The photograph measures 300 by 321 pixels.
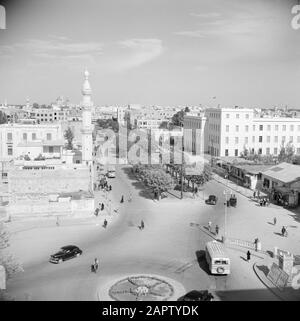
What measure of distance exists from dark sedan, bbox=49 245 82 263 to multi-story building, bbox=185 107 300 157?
62.4ft

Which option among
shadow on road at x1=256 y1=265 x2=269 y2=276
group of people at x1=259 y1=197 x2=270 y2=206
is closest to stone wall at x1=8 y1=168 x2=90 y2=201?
group of people at x1=259 y1=197 x2=270 y2=206

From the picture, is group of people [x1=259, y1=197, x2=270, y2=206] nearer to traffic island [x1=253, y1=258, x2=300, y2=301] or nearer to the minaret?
traffic island [x1=253, y1=258, x2=300, y2=301]

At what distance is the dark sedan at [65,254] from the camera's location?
420 inches

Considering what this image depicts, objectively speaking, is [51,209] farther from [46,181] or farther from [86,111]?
[86,111]

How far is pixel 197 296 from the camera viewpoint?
843cm

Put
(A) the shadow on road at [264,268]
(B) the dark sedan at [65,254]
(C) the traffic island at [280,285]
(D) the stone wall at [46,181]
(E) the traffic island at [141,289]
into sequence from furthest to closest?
1. (D) the stone wall at [46,181]
2. (B) the dark sedan at [65,254]
3. (A) the shadow on road at [264,268]
4. (C) the traffic island at [280,285]
5. (E) the traffic island at [141,289]

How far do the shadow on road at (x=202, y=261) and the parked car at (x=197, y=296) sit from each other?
1551mm

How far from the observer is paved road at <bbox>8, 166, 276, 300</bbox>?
29.8 feet

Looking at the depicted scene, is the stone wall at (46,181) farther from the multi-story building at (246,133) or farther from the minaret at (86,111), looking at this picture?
the multi-story building at (246,133)

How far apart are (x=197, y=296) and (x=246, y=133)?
2192 centimetres

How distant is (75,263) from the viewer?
10.6 metres

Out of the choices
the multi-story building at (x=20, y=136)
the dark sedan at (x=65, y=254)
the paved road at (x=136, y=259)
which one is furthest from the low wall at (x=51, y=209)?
the multi-story building at (x=20, y=136)
